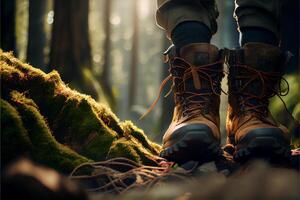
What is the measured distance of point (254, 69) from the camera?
12.3 ft

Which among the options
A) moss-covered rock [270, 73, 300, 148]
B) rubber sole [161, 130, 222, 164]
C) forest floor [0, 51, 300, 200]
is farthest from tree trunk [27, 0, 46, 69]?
rubber sole [161, 130, 222, 164]

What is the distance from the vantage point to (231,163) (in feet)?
11.5

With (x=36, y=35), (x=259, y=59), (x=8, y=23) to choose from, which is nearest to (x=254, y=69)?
(x=259, y=59)

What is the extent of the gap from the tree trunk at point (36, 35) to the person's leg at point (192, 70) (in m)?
8.11

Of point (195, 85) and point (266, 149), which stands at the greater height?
point (195, 85)

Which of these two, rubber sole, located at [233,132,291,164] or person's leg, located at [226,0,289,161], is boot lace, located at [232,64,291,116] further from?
rubber sole, located at [233,132,291,164]

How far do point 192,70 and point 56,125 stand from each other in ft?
3.36

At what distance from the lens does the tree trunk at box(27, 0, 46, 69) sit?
11.8 metres

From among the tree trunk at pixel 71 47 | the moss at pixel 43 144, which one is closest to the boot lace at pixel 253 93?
the moss at pixel 43 144

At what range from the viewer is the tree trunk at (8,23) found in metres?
9.19

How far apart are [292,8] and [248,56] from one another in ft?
17.5

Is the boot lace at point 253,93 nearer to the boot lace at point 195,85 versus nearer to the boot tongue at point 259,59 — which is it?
the boot tongue at point 259,59

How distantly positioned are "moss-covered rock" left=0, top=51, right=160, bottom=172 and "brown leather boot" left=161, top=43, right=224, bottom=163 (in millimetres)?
358

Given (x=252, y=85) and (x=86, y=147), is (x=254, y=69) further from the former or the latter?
(x=86, y=147)
